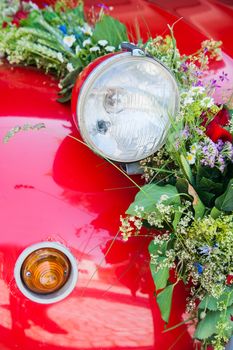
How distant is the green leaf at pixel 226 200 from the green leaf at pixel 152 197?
11 centimetres

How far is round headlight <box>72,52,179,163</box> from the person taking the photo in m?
1.63

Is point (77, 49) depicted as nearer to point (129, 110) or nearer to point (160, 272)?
point (129, 110)

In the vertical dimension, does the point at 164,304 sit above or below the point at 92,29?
below

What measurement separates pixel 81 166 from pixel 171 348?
1.97 ft

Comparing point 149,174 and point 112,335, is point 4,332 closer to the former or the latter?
point 112,335

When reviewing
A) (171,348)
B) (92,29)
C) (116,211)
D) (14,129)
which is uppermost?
(92,29)

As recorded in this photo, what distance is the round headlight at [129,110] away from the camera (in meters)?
1.63

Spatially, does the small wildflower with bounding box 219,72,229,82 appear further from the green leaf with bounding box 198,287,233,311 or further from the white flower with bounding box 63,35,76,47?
the green leaf with bounding box 198,287,233,311

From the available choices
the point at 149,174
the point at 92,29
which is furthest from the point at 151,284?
the point at 92,29

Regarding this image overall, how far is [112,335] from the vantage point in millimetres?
1646

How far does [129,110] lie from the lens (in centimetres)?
166

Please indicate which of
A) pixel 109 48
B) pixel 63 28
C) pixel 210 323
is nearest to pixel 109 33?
pixel 109 48

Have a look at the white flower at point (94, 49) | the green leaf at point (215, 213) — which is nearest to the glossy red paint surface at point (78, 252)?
the green leaf at point (215, 213)

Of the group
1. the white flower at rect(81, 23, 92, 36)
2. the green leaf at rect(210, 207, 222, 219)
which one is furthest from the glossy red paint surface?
the white flower at rect(81, 23, 92, 36)
